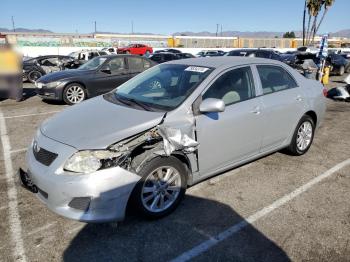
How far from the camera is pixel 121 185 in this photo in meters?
3.07

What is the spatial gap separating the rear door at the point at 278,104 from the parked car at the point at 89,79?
625 centimetres

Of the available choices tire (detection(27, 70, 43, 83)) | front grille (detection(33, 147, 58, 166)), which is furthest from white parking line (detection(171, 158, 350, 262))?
tire (detection(27, 70, 43, 83))

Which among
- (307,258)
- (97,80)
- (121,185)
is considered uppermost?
(97,80)

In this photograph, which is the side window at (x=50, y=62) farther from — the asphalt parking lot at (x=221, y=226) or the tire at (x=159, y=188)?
the tire at (x=159, y=188)

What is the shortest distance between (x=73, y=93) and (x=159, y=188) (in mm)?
7136

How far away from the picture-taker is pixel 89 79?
32.2ft

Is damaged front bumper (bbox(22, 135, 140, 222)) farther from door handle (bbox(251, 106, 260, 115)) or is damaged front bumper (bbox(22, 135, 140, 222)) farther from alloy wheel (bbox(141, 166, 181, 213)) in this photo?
door handle (bbox(251, 106, 260, 115))

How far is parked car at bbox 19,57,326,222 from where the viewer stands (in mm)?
3064

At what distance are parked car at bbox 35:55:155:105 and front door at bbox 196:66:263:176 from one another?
648 cm

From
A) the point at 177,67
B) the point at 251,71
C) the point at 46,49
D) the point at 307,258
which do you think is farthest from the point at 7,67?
the point at 46,49

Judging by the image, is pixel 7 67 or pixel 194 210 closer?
pixel 194 210

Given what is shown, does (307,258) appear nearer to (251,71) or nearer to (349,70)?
(251,71)

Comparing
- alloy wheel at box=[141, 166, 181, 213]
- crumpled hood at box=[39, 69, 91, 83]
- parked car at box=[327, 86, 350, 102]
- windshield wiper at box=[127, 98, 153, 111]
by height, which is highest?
crumpled hood at box=[39, 69, 91, 83]

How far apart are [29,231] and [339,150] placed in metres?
5.02
